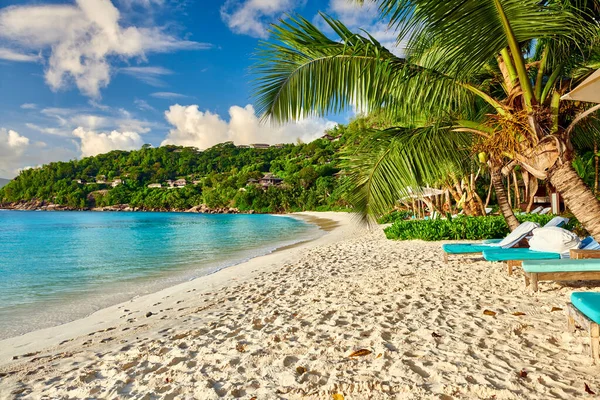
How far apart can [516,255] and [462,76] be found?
286cm

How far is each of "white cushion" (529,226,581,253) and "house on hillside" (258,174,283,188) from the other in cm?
6327

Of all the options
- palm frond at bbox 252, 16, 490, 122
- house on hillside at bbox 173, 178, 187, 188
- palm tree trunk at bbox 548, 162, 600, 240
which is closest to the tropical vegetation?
house on hillside at bbox 173, 178, 187, 188

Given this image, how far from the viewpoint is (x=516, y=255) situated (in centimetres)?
532

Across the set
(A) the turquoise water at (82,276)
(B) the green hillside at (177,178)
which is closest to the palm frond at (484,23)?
(A) the turquoise water at (82,276)

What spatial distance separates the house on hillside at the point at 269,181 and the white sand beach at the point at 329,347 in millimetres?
63107

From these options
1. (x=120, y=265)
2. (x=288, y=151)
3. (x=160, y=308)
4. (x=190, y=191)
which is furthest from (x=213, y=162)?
(x=160, y=308)

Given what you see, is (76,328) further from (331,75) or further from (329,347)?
(331,75)

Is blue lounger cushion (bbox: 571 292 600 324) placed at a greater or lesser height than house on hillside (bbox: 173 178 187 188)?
lesser

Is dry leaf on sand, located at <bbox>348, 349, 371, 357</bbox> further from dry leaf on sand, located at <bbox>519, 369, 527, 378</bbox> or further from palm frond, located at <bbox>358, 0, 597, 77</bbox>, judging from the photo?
palm frond, located at <bbox>358, 0, 597, 77</bbox>

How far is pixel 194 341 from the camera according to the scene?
364cm

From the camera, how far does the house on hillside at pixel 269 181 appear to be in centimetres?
6900

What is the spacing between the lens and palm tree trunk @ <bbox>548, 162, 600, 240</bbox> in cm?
311

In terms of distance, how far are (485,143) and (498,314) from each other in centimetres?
175

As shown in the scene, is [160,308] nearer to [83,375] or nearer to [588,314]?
[83,375]
